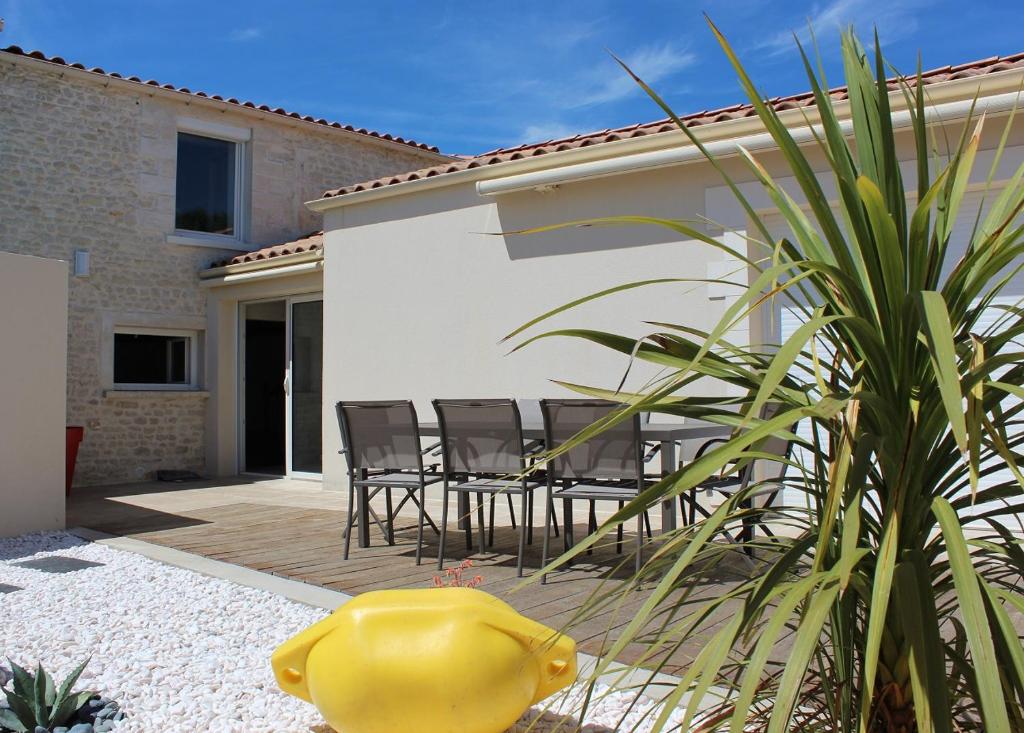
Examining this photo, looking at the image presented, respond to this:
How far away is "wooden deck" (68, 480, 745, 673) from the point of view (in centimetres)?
399

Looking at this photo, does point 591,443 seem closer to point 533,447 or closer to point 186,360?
point 533,447

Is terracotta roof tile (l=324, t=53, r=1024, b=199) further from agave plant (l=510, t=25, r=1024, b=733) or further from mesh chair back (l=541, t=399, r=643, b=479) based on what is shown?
agave plant (l=510, t=25, r=1024, b=733)

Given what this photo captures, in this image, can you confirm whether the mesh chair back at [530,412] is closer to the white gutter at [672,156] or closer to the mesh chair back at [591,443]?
the mesh chair back at [591,443]

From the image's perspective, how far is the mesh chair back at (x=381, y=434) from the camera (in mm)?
4980

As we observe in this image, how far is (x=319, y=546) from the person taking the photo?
18.4 feet

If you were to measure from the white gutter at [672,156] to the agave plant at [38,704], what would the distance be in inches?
161

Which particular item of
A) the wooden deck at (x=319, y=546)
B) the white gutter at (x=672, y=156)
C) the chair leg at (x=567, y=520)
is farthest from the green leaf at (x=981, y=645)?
the white gutter at (x=672, y=156)

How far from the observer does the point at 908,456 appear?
1367 mm

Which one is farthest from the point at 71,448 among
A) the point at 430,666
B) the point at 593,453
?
the point at 430,666

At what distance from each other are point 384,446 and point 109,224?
6.65 metres

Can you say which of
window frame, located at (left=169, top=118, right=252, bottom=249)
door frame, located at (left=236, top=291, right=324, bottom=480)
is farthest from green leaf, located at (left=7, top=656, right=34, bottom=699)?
window frame, located at (left=169, top=118, right=252, bottom=249)

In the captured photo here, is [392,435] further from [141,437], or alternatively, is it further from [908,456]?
[141,437]

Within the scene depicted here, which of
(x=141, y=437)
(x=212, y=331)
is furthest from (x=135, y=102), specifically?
(x=141, y=437)

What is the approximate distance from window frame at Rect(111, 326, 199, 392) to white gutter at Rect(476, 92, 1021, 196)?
5.20m
